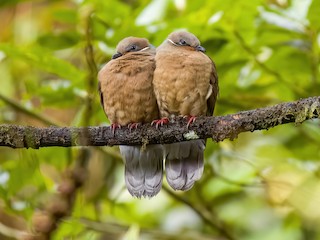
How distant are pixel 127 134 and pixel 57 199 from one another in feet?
4.16

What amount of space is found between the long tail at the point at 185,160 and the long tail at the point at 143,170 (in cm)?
6

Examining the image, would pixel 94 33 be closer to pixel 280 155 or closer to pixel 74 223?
pixel 74 223

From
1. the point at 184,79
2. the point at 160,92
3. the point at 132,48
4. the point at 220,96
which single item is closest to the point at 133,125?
the point at 160,92

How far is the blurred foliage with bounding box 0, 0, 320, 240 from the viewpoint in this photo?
367 cm

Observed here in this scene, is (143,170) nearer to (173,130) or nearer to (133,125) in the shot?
(133,125)

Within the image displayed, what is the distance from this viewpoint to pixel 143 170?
3820 millimetres

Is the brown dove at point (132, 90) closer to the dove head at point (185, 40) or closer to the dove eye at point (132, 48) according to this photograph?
the dove eye at point (132, 48)

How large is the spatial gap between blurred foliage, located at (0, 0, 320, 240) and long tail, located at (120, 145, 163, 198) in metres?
0.20

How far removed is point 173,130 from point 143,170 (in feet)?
2.60

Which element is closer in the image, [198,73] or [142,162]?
[198,73]

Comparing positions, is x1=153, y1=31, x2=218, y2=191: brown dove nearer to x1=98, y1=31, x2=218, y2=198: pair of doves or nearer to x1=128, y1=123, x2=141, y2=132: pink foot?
x1=98, y1=31, x2=218, y2=198: pair of doves

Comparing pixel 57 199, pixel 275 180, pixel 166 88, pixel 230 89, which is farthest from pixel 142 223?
pixel 57 199

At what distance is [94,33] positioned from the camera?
3707 mm

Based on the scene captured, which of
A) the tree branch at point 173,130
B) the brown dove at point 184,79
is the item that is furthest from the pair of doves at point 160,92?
the tree branch at point 173,130
